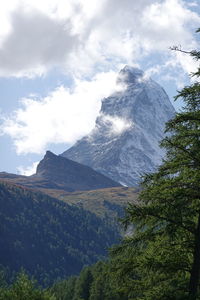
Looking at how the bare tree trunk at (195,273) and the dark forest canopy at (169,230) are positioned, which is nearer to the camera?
the bare tree trunk at (195,273)

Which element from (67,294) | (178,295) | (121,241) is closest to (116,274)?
(121,241)

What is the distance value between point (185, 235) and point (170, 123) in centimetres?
438

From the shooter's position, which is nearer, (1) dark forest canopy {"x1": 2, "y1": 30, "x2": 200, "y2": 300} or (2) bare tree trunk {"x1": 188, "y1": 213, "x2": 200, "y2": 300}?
(2) bare tree trunk {"x1": 188, "y1": 213, "x2": 200, "y2": 300}

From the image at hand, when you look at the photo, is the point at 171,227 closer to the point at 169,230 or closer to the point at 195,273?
the point at 169,230

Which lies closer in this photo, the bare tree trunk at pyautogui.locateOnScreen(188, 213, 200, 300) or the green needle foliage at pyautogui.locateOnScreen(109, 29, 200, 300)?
the bare tree trunk at pyautogui.locateOnScreen(188, 213, 200, 300)

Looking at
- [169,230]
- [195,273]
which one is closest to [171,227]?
[169,230]

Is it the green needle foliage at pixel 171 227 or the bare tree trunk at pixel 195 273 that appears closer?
the bare tree trunk at pixel 195 273

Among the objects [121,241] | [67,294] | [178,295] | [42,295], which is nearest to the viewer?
[178,295]

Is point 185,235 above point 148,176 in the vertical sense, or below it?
below

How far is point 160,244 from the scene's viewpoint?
15.3 m

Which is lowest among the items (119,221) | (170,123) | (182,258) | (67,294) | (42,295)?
(67,294)

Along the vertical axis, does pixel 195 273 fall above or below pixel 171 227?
below

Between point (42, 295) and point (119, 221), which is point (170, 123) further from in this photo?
point (42, 295)

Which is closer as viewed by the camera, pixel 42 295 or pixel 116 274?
pixel 116 274
